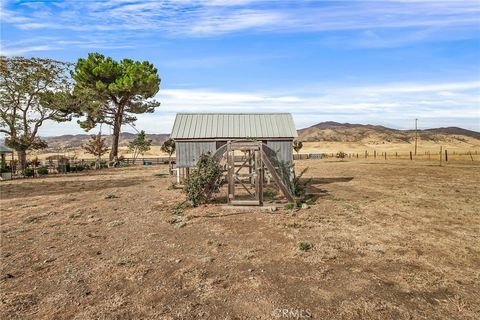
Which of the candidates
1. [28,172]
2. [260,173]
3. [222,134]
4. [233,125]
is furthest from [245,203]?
[28,172]

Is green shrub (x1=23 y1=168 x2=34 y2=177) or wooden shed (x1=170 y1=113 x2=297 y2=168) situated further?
green shrub (x1=23 y1=168 x2=34 y2=177)

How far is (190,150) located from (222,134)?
8.39 ft

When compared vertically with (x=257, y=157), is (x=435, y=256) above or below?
below

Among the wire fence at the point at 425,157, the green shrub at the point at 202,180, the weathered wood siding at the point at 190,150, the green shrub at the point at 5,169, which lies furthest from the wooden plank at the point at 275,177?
the wire fence at the point at 425,157

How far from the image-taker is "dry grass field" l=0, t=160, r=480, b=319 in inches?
234

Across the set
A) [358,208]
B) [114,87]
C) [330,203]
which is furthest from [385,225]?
[114,87]

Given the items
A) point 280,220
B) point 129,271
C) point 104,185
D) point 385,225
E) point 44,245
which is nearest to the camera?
point 129,271

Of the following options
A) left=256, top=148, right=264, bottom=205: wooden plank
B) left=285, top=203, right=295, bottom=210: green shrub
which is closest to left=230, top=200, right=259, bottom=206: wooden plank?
left=256, top=148, right=264, bottom=205: wooden plank

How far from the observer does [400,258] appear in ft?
27.0

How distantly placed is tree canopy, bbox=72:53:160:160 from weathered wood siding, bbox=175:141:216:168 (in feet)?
79.2

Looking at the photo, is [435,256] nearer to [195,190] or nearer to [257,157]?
[257,157]

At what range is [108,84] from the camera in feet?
140

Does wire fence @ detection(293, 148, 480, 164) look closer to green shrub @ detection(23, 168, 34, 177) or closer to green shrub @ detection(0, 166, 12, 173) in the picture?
green shrub @ detection(23, 168, 34, 177)

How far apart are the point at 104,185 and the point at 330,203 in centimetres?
1776
